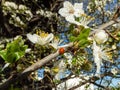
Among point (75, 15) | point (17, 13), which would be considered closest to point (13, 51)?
point (75, 15)

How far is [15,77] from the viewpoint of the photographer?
797 mm

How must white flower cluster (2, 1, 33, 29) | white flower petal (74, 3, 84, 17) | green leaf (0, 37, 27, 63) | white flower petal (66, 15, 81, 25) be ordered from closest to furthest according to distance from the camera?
green leaf (0, 37, 27, 63)
white flower petal (66, 15, 81, 25)
white flower petal (74, 3, 84, 17)
white flower cluster (2, 1, 33, 29)

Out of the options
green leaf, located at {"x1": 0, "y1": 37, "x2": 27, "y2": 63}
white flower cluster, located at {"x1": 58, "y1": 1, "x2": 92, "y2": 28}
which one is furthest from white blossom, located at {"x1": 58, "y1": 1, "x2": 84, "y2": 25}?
green leaf, located at {"x1": 0, "y1": 37, "x2": 27, "y2": 63}

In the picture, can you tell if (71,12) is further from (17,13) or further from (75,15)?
(17,13)

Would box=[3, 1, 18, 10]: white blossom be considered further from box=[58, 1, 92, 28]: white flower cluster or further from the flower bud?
the flower bud

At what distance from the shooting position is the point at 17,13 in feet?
14.9

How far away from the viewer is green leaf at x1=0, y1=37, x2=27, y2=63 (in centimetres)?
85

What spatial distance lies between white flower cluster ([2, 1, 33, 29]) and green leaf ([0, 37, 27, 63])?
10.9 ft

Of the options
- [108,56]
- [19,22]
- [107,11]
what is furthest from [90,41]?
[107,11]

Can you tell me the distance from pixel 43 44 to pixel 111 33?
195 millimetres

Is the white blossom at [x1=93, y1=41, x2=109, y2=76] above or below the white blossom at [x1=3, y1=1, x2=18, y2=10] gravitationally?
above

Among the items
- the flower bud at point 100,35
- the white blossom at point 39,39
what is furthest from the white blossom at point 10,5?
the flower bud at point 100,35

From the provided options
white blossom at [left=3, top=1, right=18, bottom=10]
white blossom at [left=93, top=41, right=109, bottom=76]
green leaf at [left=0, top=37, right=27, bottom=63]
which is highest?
green leaf at [left=0, top=37, right=27, bottom=63]

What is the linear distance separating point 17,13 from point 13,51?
3.72 meters
